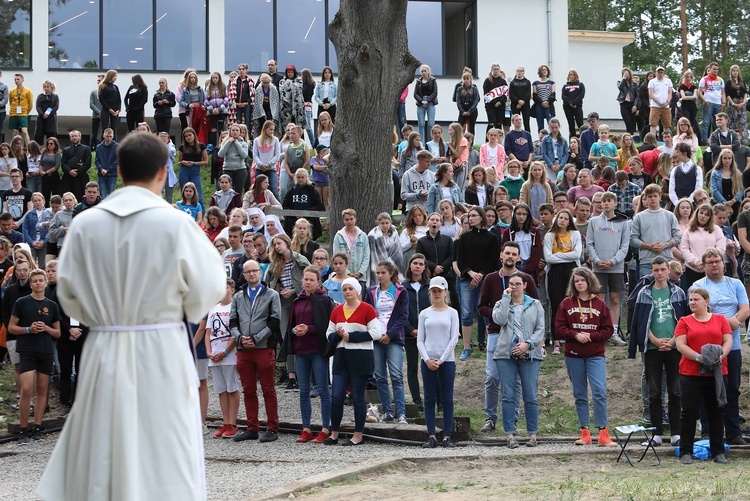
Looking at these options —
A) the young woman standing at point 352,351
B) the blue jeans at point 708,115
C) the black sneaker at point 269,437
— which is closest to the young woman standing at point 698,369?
the young woman standing at point 352,351

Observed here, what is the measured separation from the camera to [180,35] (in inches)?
1302

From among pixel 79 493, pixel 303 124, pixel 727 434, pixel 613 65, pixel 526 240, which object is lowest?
pixel 727 434

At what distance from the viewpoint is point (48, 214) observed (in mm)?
18609

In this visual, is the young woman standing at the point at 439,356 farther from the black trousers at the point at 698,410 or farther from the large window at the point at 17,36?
the large window at the point at 17,36

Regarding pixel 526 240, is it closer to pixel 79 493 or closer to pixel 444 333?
pixel 444 333

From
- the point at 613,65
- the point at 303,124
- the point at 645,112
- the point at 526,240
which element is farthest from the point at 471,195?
the point at 613,65

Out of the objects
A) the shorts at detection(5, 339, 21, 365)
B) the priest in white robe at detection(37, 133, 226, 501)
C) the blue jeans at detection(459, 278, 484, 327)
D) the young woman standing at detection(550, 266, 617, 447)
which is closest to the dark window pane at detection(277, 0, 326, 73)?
the blue jeans at detection(459, 278, 484, 327)

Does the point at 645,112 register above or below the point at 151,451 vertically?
above

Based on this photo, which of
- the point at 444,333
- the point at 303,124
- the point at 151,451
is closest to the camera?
the point at 151,451

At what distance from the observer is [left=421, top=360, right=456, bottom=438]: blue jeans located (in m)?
11.8

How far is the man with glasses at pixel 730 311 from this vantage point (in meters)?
12.0

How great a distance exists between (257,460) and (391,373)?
206 centimetres

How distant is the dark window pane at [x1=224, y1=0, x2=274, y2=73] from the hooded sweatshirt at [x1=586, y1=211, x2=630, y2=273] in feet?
65.8

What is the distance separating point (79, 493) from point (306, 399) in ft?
23.3
